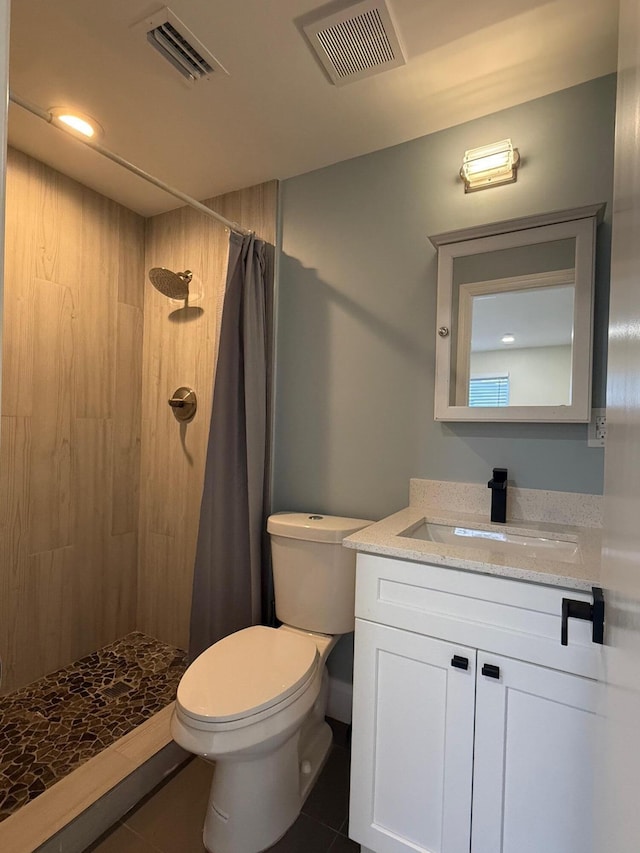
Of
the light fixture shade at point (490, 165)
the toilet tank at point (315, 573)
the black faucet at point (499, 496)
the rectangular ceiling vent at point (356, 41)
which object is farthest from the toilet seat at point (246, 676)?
the rectangular ceiling vent at point (356, 41)


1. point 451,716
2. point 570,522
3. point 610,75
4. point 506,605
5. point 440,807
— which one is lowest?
point 440,807

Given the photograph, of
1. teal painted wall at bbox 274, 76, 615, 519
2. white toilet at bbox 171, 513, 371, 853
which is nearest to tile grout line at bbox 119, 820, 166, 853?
white toilet at bbox 171, 513, 371, 853

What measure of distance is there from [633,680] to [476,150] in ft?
5.43

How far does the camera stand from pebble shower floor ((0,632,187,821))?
1442 mm

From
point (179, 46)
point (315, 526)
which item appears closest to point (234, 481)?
point (315, 526)

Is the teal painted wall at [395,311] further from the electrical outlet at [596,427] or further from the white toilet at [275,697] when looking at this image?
the white toilet at [275,697]

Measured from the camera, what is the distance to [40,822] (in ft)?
4.00

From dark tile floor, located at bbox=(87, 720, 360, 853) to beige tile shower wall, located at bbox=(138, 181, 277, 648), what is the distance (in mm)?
826

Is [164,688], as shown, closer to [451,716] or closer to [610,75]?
[451,716]

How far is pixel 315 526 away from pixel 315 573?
17cm

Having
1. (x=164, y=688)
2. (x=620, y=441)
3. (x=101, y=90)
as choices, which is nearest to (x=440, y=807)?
(x=620, y=441)

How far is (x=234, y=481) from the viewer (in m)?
1.81

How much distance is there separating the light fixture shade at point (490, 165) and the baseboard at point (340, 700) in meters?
2.01

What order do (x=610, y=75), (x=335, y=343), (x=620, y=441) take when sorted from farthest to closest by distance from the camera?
(x=335, y=343) < (x=610, y=75) < (x=620, y=441)
